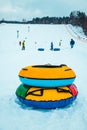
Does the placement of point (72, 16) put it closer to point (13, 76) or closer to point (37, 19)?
point (37, 19)

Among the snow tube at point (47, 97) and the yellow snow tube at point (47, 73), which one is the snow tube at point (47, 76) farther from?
the snow tube at point (47, 97)

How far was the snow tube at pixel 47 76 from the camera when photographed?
8125 mm

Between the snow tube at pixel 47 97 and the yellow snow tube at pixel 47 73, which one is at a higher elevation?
the yellow snow tube at pixel 47 73

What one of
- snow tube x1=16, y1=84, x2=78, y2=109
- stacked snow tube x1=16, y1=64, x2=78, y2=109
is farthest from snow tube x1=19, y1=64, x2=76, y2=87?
snow tube x1=16, y1=84, x2=78, y2=109

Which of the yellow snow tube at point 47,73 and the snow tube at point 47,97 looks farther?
the yellow snow tube at point 47,73

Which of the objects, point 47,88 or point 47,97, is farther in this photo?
point 47,88

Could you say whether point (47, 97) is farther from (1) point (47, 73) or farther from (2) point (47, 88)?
(1) point (47, 73)

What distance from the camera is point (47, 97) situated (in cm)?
796

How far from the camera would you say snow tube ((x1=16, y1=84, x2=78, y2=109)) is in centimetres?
795

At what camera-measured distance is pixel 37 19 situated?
5379 inches

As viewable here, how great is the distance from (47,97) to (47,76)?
0.53m

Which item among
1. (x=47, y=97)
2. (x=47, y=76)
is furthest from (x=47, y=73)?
(x=47, y=97)

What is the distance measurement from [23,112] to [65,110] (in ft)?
3.18

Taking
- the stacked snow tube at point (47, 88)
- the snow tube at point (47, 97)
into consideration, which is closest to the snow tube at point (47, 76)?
the stacked snow tube at point (47, 88)
